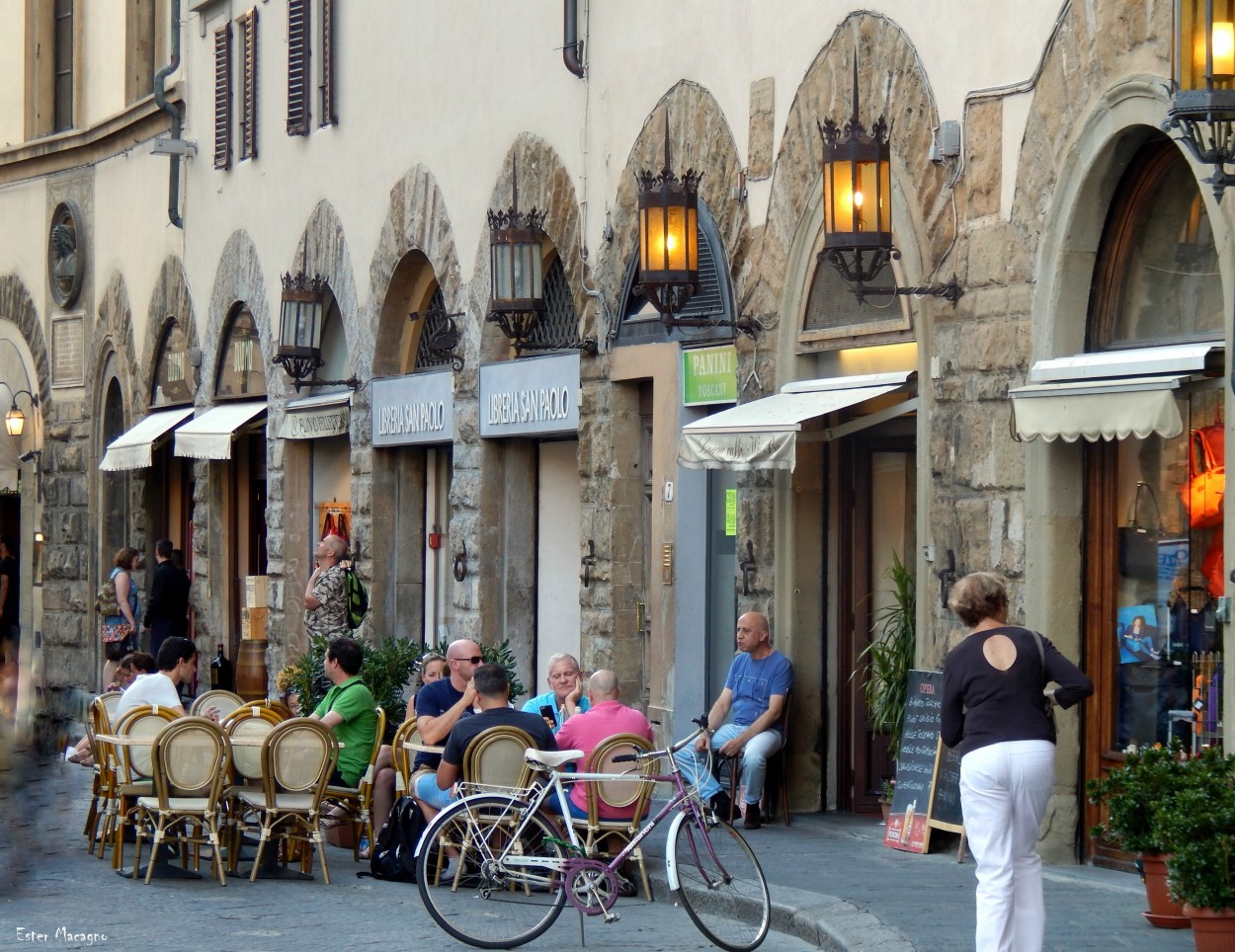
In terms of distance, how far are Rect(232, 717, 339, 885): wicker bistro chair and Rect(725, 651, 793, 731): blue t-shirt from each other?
2539 millimetres

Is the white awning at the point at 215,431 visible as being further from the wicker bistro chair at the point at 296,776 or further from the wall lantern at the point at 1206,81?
the wall lantern at the point at 1206,81

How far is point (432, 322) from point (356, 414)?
124cm

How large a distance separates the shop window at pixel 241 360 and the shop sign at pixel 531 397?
5612 millimetres

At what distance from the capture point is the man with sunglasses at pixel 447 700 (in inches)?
432

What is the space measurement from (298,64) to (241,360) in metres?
3.30

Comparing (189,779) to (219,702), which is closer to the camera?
(189,779)

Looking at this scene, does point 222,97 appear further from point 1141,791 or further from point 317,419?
point 1141,791

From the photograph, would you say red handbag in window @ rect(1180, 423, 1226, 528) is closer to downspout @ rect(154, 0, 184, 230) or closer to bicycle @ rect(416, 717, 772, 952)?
bicycle @ rect(416, 717, 772, 952)

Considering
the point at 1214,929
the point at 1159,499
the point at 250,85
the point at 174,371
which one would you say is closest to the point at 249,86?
the point at 250,85

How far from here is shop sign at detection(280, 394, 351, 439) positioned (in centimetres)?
1936

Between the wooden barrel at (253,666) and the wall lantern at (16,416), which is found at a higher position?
the wall lantern at (16,416)

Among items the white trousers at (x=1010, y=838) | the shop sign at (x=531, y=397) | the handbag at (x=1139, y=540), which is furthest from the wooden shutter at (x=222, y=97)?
the white trousers at (x=1010, y=838)

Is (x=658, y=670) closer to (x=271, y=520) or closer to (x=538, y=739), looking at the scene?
(x=538, y=739)

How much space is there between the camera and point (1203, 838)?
764 centimetres
